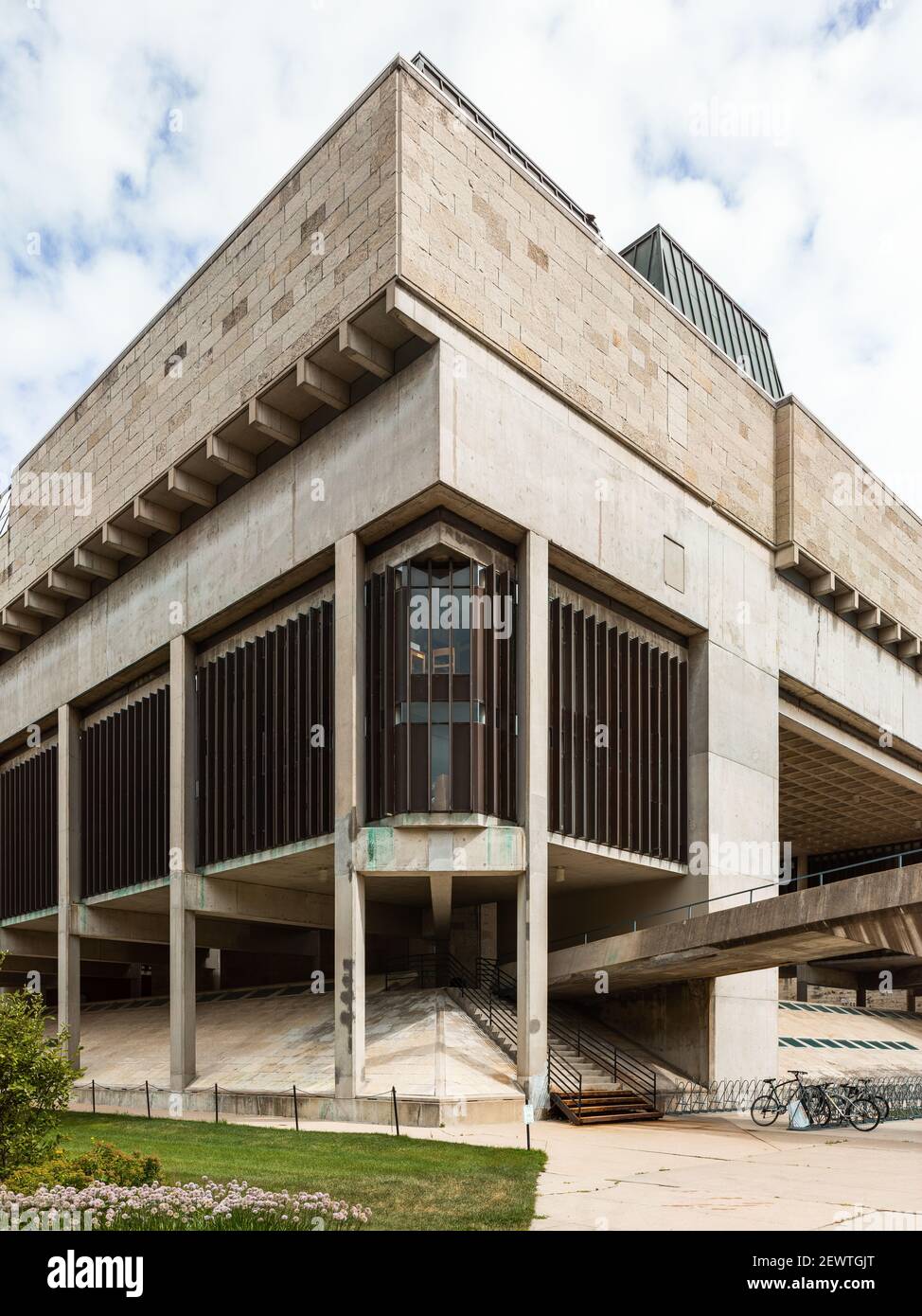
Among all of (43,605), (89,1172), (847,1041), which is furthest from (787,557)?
(89,1172)

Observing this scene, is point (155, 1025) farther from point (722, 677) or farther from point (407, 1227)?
point (407, 1227)

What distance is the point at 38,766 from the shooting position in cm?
4653

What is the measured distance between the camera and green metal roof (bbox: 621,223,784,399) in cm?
4312

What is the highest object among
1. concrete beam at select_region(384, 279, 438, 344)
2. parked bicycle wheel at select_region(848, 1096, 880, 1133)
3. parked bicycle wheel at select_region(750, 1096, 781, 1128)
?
concrete beam at select_region(384, 279, 438, 344)

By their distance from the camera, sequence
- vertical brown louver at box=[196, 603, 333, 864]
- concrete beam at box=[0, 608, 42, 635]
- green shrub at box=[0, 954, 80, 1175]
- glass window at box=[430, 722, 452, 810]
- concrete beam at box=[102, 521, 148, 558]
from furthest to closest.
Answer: concrete beam at box=[0, 608, 42, 635], concrete beam at box=[102, 521, 148, 558], vertical brown louver at box=[196, 603, 333, 864], glass window at box=[430, 722, 452, 810], green shrub at box=[0, 954, 80, 1175]

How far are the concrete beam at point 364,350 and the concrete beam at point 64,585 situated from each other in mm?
17024

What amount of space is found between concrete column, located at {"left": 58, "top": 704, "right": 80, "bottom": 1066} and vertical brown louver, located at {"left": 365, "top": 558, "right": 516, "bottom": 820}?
17.7m

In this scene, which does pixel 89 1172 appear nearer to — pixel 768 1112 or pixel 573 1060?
pixel 573 1060

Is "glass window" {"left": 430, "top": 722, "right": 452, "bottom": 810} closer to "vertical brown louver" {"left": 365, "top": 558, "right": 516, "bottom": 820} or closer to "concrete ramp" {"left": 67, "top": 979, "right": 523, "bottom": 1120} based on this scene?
"vertical brown louver" {"left": 365, "top": 558, "right": 516, "bottom": 820}

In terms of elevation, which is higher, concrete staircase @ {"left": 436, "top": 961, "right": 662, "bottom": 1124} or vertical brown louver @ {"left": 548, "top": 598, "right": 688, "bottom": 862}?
vertical brown louver @ {"left": 548, "top": 598, "right": 688, "bottom": 862}

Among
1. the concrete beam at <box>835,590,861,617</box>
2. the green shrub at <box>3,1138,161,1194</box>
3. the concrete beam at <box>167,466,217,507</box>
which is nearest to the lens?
the green shrub at <box>3,1138,161,1194</box>

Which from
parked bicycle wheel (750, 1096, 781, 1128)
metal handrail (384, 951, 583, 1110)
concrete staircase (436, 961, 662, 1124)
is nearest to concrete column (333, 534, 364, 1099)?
concrete staircase (436, 961, 662, 1124)
